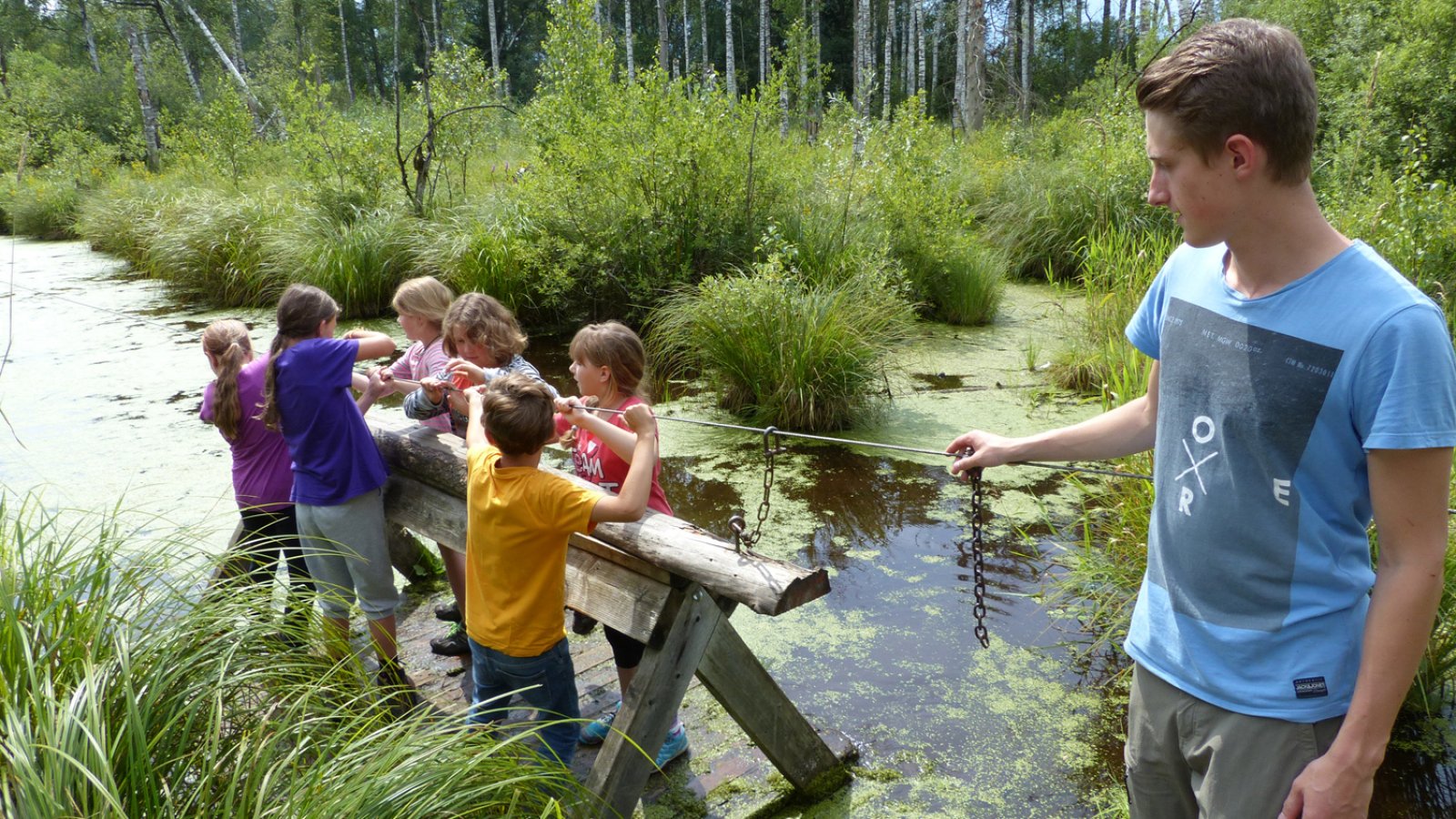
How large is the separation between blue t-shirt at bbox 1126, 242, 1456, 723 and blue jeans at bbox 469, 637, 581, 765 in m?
1.35

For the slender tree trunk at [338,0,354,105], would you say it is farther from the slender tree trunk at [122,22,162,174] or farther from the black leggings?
the black leggings

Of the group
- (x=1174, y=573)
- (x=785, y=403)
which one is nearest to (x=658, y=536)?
(x=1174, y=573)

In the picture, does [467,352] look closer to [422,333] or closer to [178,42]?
[422,333]

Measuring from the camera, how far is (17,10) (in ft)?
107

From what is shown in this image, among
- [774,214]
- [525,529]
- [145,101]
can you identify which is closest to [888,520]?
[525,529]

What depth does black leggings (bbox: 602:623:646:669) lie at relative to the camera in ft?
8.84

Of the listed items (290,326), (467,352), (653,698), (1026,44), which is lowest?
(653,698)

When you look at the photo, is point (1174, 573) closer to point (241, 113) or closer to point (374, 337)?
point (374, 337)

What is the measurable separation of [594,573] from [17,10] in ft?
133

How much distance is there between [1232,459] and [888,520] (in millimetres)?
3271

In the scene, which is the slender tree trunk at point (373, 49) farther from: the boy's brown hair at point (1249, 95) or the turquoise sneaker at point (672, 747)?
the boy's brown hair at point (1249, 95)

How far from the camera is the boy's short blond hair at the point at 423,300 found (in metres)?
3.36

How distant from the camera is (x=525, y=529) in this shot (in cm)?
214

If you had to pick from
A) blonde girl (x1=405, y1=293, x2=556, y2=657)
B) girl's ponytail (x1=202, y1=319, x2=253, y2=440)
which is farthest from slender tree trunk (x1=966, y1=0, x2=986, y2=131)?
girl's ponytail (x1=202, y1=319, x2=253, y2=440)
